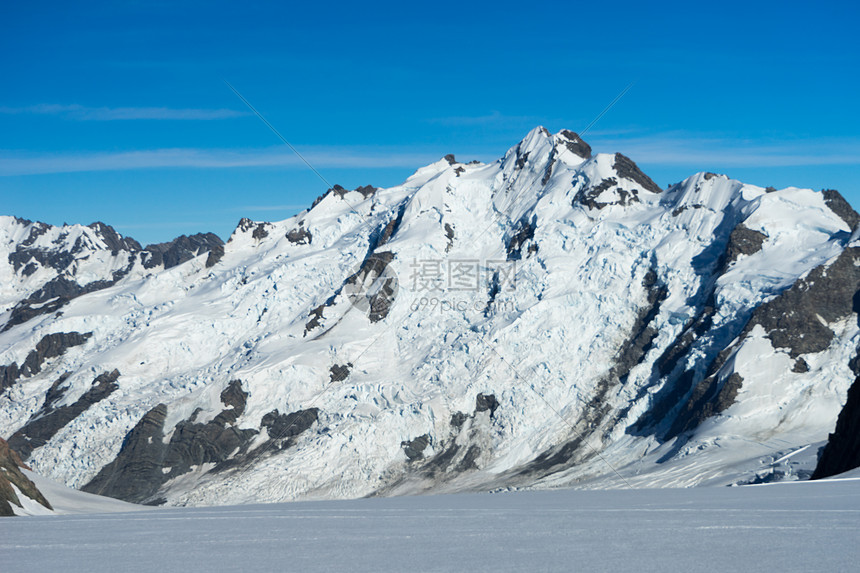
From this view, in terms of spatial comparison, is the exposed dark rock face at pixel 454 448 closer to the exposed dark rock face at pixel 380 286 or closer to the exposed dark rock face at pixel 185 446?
the exposed dark rock face at pixel 185 446

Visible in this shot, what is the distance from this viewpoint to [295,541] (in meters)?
14.7

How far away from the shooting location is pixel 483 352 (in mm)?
129125

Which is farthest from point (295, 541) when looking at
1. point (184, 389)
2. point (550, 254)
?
point (184, 389)

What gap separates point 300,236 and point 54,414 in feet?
207

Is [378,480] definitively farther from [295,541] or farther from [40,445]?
[295,541]

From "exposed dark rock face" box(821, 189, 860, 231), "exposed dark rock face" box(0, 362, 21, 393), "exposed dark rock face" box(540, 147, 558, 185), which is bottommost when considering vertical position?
"exposed dark rock face" box(0, 362, 21, 393)

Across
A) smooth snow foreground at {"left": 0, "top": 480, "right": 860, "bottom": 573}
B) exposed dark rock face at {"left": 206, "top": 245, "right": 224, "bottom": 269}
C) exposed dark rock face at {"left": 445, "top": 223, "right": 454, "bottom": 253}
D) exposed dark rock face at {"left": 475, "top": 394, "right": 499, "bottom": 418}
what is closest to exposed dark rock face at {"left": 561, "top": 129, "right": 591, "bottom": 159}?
exposed dark rock face at {"left": 445, "top": 223, "right": 454, "bottom": 253}

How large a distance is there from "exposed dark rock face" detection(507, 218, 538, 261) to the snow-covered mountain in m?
0.55

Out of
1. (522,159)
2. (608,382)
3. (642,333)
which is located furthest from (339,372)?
(522,159)

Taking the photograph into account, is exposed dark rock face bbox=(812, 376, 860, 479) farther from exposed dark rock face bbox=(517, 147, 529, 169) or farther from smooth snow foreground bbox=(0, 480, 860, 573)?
exposed dark rock face bbox=(517, 147, 529, 169)

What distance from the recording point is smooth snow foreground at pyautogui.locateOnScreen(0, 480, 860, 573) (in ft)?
39.8

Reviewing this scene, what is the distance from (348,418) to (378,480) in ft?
43.1

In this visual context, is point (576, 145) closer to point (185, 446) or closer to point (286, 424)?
point (286, 424)

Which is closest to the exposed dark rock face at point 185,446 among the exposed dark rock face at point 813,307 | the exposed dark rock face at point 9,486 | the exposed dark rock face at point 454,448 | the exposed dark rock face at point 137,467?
the exposed dark rock face at point 137,467
